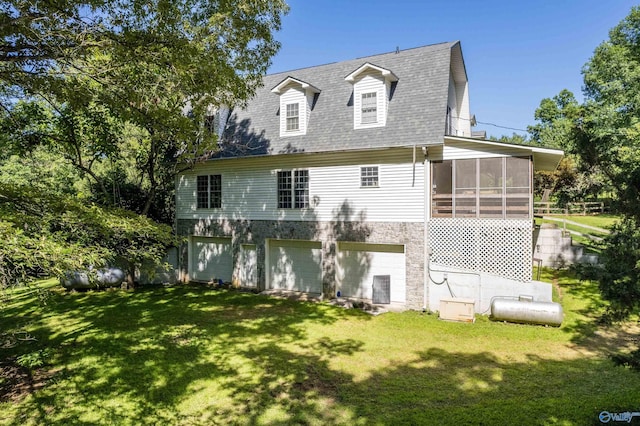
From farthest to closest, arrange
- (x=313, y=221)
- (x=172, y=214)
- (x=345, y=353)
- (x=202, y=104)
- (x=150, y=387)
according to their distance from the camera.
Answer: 1. (x=172, y=214)
2. (x=313, y=221)
3. (x=202, y=104)
4. (x=345, y=353)
5. (x=150, y=387)

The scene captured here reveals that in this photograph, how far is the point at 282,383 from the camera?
772cm

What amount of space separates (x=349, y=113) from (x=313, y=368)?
34.1ft

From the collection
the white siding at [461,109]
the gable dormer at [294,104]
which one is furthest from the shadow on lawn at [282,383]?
the white siding at [461,109]

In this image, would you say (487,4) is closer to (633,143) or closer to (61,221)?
(633,143)

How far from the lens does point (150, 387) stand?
296 inches

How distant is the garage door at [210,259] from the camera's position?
58.3ft

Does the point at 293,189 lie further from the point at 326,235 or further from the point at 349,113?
the point at 349,113

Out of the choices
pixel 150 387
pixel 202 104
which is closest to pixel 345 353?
pixel 150 387

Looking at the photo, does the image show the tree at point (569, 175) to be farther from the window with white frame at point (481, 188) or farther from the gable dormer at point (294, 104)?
the gable dormer at point (294, 104)

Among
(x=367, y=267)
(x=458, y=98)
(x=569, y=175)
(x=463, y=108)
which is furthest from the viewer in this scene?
(x=569, y=175)

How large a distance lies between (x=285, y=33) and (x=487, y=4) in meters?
8.62

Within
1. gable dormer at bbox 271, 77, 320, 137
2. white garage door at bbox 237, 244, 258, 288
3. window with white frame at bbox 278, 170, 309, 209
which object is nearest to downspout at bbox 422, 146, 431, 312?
window with white frame at bbox 278, 170, 309, 209

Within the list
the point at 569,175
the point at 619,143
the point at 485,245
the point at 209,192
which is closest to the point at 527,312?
the point at 485,245

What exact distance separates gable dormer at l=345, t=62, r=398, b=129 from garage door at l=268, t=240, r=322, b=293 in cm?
557
